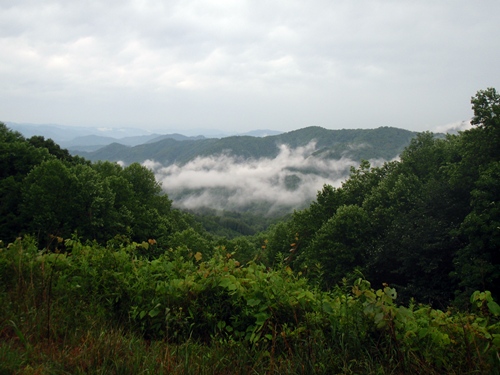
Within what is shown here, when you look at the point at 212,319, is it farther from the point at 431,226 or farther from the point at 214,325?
the point at 431,226

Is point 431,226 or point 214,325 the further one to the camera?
point 431,226

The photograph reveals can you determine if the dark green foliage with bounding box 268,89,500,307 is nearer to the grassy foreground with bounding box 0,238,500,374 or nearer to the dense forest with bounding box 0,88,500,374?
the dense forest with bounding box 0,88,500,374

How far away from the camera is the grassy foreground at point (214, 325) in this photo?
9.49 ft

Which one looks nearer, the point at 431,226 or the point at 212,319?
the point at 212,319

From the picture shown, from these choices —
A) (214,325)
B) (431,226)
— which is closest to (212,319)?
(214,325)

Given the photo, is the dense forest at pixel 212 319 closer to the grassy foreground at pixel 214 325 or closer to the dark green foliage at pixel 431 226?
the grassy foreground at pixel 214 325

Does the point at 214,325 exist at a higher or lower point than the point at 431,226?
higher

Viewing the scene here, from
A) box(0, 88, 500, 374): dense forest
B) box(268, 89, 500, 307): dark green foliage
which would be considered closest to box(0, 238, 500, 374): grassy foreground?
box(0, 88, 500, 374): dense forest

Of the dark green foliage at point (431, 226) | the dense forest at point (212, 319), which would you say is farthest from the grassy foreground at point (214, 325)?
the dark green foliage at point (431, 226)

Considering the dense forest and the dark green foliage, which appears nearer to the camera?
the dense forest

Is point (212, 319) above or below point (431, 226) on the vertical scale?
above

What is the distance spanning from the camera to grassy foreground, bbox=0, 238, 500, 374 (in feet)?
9.49

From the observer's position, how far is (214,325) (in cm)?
361

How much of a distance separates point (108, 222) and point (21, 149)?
9.00 m
